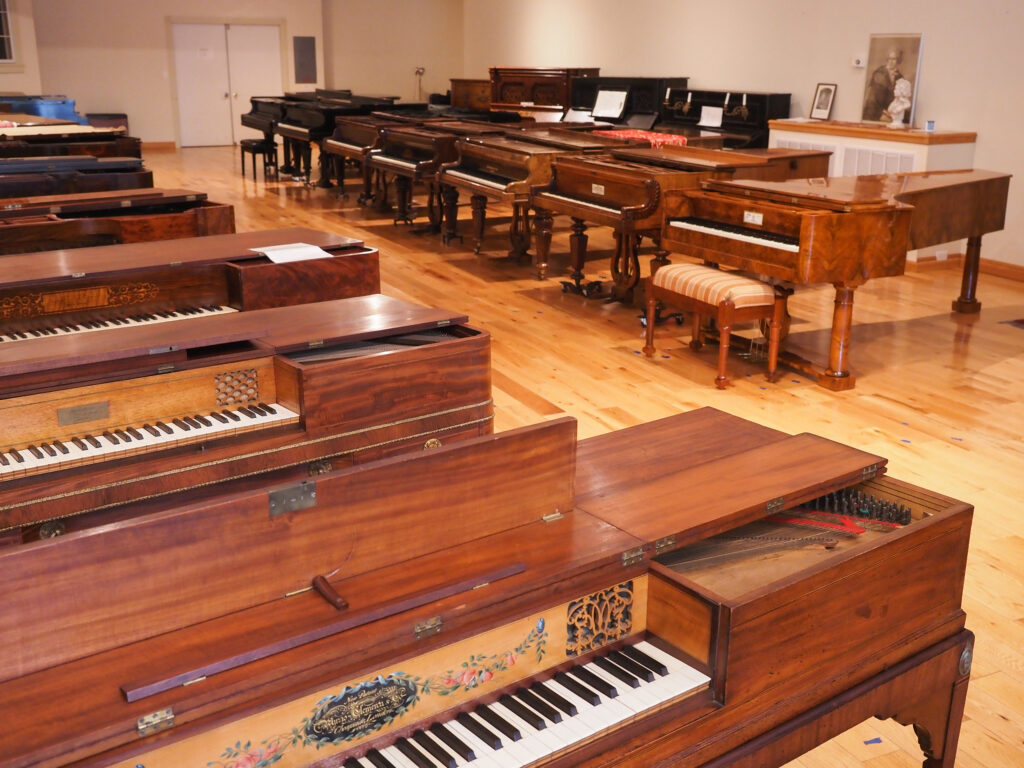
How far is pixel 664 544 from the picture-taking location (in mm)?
1771

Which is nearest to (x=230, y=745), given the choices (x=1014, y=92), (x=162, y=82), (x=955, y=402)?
(x=955, y=402)

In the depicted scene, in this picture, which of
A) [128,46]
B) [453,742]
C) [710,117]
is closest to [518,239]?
[710,117]

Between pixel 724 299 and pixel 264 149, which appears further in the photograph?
pixel 264 149

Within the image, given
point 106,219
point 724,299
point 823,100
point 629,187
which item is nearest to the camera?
point 106,219

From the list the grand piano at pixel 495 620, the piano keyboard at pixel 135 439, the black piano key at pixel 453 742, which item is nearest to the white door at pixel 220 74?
the piano keyboard at pixel 135 439

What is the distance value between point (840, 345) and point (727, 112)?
5418 mm

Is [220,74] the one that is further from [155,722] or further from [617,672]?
[155,722]

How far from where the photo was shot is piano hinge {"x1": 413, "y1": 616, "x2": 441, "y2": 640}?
58.2 inches

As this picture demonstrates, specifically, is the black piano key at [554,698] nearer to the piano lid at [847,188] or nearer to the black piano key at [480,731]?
the black piano key at [480,731]

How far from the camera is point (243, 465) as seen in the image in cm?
255

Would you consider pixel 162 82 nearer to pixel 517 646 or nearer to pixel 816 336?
pixel 816 336

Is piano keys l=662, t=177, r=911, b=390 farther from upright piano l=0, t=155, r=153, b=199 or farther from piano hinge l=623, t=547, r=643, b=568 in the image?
piano hinge l=623, t=547, r=643, b=568

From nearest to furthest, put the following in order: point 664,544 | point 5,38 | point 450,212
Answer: point 664,544 < point 450,212 < point 5,38

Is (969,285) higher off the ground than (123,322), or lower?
lower
